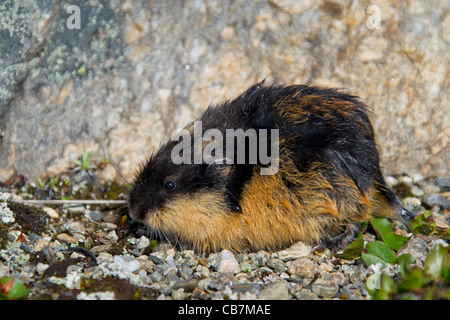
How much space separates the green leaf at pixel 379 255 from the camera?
15.8ft

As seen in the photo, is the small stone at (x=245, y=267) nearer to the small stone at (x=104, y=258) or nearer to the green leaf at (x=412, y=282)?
the small stone at (x=104, y=258)

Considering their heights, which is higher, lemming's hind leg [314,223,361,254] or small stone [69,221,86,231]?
small stone [69,221,86,231]

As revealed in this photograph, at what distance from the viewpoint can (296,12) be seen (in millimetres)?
6867

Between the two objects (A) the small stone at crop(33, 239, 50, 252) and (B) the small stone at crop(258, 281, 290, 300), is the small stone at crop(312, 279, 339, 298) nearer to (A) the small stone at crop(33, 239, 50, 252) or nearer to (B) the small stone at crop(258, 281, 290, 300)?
(B) the small stone at crop(258, 281, 290, 300)

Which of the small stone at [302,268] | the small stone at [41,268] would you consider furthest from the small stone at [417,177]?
the small stone at [41,268]

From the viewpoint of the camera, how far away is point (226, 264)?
499cm

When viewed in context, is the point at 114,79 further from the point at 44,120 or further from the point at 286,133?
the point at 286,133

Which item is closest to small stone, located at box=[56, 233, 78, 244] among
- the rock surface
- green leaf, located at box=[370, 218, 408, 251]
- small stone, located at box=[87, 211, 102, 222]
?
small stone, located at box=[87, 211, 102, 222]

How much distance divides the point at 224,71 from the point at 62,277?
3.51 metres

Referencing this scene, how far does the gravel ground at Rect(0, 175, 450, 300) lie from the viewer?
4.42 meters

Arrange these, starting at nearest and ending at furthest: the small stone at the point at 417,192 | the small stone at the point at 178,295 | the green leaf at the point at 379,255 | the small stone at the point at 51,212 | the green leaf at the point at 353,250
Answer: the small stone at the point at 178,295, the green leaf at the point at 379,255, the green leaf at the point at 353,250, the small stone at the point at 51,212, the small stone at the point at 417,192

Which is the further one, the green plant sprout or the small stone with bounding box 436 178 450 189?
the small stone with bounding box 436 178 450 189

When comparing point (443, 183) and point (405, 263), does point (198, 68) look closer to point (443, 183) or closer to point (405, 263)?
point (443, 183)

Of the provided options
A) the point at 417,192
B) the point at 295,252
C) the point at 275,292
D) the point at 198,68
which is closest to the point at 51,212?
the point at 198,68
